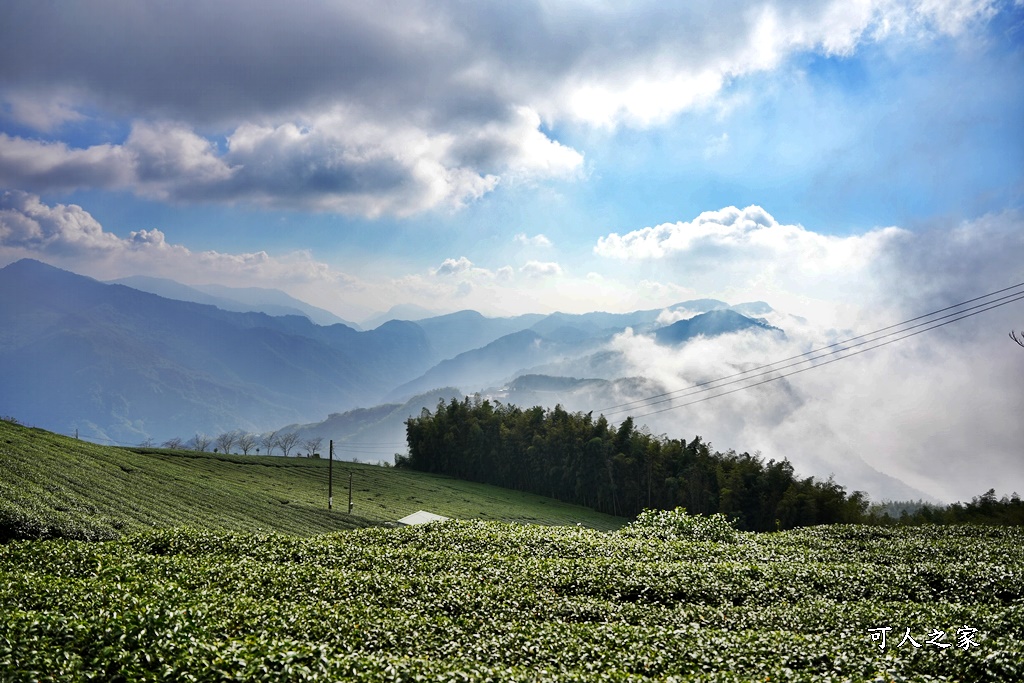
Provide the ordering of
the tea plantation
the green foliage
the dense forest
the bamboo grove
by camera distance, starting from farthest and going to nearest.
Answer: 1. the bamboo grove
2. the dense forest
3. the green foliage
4. the tea plantation

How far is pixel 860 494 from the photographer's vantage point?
62.7 m

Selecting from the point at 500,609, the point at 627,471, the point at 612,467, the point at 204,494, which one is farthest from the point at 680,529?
the point at 612,467

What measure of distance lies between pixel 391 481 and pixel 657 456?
37.8 metres

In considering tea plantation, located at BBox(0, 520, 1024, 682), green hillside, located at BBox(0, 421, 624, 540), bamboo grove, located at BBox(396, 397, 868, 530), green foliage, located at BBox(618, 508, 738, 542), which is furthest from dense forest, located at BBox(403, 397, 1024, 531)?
tea plantation, located at BBox(0, 520, 1024, 682)

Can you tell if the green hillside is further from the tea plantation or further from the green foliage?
the green foliage

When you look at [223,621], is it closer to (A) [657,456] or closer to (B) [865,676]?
(B) [865,676]

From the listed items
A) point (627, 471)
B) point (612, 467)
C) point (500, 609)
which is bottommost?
point (627, 471)

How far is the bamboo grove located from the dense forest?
0.43 feet

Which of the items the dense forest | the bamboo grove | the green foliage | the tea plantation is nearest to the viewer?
the tea plantation

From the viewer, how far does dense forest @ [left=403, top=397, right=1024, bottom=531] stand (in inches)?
2576

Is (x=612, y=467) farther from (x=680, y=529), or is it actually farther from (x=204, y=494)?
(x=680, y=529)

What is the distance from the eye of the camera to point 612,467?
87.4 meters

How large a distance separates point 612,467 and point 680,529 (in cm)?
5743

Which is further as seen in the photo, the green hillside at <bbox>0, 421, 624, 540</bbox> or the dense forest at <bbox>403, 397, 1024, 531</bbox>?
the dense forest at <bbox>403, 397, 1024, 531</bbox>
